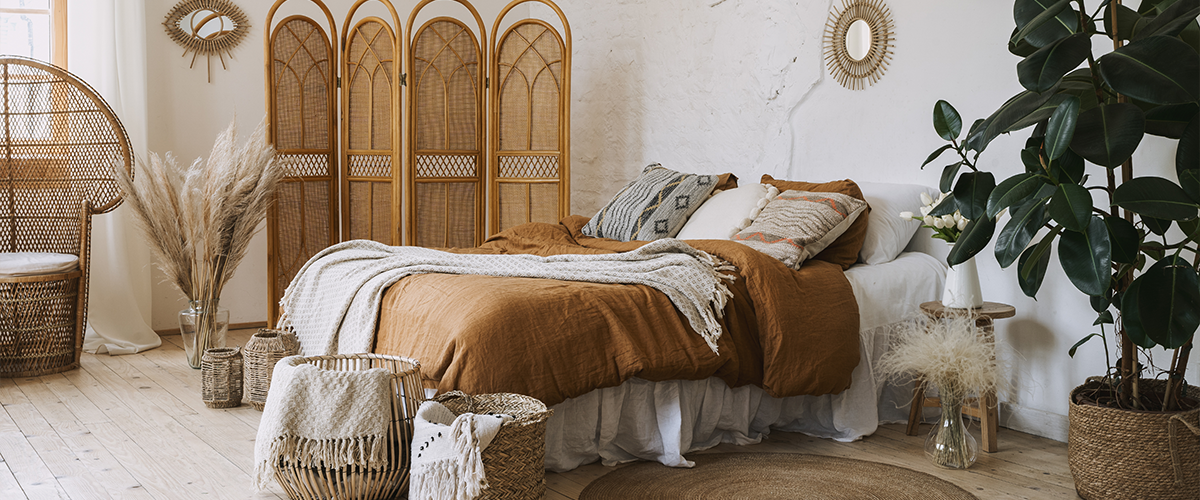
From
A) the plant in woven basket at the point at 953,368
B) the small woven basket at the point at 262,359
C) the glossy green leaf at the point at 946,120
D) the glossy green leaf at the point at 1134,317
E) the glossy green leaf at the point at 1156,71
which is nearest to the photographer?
the glossy green leaf at the point at 1156,71

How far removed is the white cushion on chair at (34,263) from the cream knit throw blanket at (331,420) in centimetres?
215

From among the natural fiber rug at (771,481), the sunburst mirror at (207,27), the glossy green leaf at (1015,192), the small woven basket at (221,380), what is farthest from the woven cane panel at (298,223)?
the glossy green leaf at (1015,192)

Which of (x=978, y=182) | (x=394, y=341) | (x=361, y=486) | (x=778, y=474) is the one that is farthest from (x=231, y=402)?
(x=978, y=182)

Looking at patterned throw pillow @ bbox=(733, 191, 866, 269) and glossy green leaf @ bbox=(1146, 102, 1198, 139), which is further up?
glossy green leaf @ bbox=(1146, 102, 1198, 139)

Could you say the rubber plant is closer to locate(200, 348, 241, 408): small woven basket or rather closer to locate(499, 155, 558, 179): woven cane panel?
locate(200, 348, 241, 408): small woven basket

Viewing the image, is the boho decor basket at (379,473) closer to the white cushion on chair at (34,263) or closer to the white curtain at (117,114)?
the white cushion on chair at (34,263)

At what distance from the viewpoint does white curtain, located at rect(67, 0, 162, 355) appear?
14.0 ft

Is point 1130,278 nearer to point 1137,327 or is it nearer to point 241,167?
point 1137,327

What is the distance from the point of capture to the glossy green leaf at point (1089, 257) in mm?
2041

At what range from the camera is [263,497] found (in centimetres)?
233

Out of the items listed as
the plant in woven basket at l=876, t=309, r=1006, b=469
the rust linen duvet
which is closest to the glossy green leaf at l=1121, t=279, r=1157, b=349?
the plant in woven basket at l=876, t=309, r=1006, b=469

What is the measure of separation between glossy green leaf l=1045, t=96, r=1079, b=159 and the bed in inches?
37.1

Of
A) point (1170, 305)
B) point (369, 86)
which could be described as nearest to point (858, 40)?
point (1170, 305)

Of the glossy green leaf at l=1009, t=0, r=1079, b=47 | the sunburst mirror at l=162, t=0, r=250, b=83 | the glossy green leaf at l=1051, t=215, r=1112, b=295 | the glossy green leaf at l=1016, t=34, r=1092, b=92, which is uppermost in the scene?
the sunburst mirror at l=162, t=0, r=250, b=83
